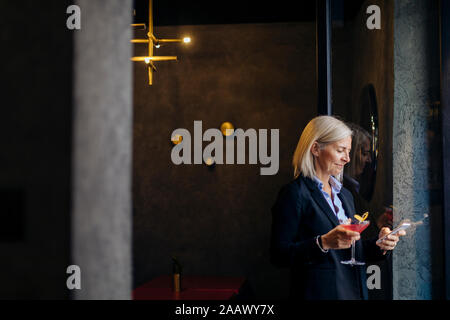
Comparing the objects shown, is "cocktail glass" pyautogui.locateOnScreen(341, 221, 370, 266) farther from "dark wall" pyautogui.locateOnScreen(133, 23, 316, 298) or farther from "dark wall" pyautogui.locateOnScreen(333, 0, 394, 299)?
"dark wall" pyautogui.locateOnScreen(133, 23, 316, 298)

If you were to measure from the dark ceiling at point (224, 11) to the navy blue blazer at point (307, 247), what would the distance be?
322 cm

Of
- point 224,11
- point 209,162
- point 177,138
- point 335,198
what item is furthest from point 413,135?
point 177,138

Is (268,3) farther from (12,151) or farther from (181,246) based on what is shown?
(12,151)

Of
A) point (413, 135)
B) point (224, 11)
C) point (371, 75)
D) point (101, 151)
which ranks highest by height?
point (224, 11)

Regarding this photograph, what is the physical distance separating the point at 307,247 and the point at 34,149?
1.20 metres

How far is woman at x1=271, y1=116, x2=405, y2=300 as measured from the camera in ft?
5.87

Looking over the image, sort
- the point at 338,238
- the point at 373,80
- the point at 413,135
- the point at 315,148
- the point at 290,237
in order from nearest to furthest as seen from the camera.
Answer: the point at 338,238, the point at 290,237, the point at 315,148, the point at 413,135, the point at 373,80

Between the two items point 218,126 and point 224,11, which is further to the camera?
point 218,126

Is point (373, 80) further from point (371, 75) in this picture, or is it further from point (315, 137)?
point (315, 137)

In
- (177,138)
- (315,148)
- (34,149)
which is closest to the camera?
(34,149)

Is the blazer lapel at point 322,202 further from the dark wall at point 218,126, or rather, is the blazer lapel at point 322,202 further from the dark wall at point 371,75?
the dark wall at point 218,126

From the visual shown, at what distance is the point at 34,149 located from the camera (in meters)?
0.98

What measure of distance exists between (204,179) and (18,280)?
406cm

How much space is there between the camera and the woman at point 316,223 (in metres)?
1.79
